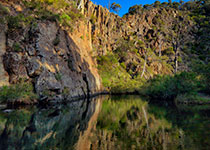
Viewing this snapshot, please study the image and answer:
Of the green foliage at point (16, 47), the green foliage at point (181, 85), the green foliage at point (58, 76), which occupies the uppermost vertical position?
the green foliage at point (16, 47)

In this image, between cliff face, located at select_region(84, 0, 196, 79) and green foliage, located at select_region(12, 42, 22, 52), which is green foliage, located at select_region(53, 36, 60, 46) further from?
cliff face, located at select_region(84, 0, 196, 79)

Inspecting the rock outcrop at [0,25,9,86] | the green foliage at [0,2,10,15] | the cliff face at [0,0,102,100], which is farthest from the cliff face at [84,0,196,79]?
the rock outcrop at [0,25,9,86]

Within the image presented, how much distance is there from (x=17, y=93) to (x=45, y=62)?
546 cm

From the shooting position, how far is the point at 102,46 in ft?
167

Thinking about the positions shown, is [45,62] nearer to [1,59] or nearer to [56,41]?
[1,59]

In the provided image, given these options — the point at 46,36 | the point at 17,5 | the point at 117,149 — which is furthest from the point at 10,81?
the point at 117,149

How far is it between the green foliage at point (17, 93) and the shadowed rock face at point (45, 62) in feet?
2.61

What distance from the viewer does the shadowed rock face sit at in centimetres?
1780

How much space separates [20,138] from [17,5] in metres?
22.2

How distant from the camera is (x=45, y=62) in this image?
19.9 meters

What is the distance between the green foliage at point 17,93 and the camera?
47.7 feet

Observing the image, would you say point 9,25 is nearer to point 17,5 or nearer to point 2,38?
point 2,38

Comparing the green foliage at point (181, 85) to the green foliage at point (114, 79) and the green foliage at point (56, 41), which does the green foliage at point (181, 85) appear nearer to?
the green foliage at point (114, 79)

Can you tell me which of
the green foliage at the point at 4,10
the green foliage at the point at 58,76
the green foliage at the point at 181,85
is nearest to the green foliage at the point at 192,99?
the green foliage at the point at 181,85
